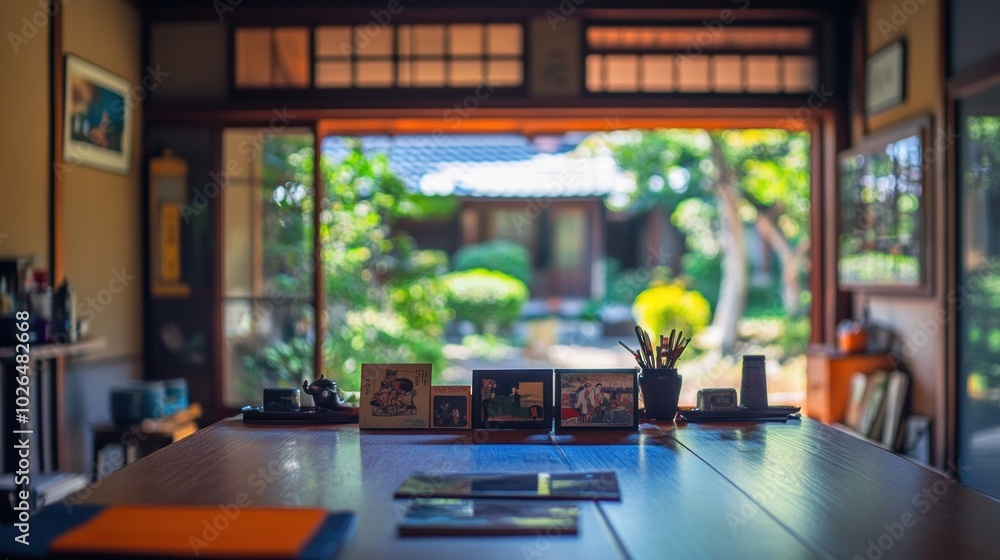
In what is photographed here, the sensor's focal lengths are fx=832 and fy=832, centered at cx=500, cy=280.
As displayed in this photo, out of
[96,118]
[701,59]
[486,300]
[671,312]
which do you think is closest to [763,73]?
[701,59]

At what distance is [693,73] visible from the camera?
4.70 metres

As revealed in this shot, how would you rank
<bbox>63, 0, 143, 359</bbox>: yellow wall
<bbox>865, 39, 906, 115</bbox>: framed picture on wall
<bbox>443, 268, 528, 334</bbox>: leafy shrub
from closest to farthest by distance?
<bbox>63, 0, 143, 359</bbox>: yellow wall
<bbox>865, 39, 906, 115</bbox>: framed picture on wall
<bbox>443, 268, 528, 334</bbox>: leafy shrub

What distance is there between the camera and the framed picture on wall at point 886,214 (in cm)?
390

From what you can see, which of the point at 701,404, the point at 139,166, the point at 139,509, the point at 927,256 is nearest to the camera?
the point at 139,509

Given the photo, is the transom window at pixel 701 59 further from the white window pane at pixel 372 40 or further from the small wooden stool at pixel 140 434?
the small wooden stool at pixel 140 434

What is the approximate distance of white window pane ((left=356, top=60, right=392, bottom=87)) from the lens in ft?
15.3

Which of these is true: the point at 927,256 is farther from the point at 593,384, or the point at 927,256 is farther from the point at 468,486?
the point at 468,486

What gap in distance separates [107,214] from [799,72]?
383 cm

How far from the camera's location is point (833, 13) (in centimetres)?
468

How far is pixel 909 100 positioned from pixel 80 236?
4057 millimetres

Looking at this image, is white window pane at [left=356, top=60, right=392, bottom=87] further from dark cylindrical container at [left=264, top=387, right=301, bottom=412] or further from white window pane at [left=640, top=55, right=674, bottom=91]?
dark cylindrical container at [left=264, top=387, right=301, bottom=412]

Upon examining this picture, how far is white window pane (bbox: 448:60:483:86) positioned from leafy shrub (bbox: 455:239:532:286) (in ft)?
19.3

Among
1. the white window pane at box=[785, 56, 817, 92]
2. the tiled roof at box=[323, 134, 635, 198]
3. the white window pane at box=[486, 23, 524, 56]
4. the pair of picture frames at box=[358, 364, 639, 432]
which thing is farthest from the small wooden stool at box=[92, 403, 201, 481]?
the tiled roof at box=[323, 134, 635, 198]

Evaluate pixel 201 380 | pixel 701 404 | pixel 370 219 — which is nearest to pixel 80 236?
pixel 201 380
